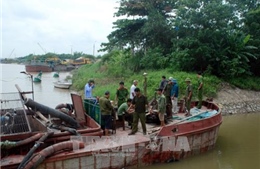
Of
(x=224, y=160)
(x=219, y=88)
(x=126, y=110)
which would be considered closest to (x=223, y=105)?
(x=219, y=88)

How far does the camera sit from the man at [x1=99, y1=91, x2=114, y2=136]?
8000 mm

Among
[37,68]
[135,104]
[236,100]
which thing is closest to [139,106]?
[135,104]

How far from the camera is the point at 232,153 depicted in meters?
9.72

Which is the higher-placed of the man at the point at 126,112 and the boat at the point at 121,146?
the man at the point at 126,112

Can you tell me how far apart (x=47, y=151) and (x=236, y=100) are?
46.8ft

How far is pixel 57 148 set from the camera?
263 inches

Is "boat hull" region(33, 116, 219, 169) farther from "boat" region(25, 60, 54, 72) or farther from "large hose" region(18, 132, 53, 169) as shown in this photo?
"boat" region(25, 60, 54, 72)

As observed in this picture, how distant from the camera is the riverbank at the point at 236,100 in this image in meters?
16.9

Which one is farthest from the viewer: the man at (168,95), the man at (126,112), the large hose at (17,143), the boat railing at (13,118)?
the man at (168,95)

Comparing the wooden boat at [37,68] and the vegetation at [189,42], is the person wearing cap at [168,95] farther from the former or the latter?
the wooden boat at [37,68]

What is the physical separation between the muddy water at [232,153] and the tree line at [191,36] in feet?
21.4

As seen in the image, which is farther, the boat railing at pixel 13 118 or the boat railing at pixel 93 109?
the boat railing at pixel 93 109

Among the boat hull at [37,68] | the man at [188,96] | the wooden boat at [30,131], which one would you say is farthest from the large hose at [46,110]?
the boat hull at [37,68]

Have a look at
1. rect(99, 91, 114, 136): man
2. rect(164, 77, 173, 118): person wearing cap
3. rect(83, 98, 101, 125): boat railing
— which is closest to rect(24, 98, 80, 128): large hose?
rect(83, 98, 101, 125): boat railing
